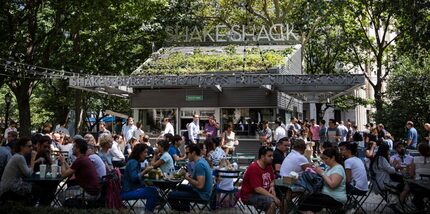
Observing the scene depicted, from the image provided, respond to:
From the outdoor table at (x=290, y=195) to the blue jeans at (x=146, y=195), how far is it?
204 cm

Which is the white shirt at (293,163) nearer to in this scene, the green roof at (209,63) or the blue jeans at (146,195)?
the blue jeans at (146,195)

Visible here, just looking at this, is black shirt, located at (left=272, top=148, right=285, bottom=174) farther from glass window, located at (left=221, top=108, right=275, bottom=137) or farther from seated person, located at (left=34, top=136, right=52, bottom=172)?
glass window, located at (left=221, top=108, right=275, bottom=137)

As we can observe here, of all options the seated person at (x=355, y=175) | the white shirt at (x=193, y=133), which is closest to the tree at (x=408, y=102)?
the white shirt at (x=193, y=133)

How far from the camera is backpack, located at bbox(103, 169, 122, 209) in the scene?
7352mm

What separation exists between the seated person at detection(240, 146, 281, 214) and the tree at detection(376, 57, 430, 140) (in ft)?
59.1

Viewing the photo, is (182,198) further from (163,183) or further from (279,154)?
(279,154)

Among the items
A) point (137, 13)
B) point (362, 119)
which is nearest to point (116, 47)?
point (137, 13)

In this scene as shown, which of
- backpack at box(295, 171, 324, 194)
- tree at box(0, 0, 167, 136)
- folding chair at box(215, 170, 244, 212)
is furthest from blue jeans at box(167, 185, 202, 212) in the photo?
tree at box(0, 0, 167, 136)

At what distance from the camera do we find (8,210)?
6.19 meters

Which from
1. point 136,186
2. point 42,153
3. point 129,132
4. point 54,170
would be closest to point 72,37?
point 129,132

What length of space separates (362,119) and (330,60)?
17177 mm

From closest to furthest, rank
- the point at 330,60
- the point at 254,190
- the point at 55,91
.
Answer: the point at 254,190 → the point at 55,91 → the point at 330,60

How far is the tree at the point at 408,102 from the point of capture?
79.7ft

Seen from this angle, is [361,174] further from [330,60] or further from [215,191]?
[330,60]
